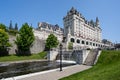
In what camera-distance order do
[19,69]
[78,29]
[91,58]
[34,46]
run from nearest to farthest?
[19,69]
[91,58]
[34,46]
[78,29]

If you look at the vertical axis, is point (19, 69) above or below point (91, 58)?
below

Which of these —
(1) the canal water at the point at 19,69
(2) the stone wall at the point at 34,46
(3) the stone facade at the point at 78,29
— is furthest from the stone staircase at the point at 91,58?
(3) the stone facade at the point at 78,29

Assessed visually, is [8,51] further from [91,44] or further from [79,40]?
[91,44]

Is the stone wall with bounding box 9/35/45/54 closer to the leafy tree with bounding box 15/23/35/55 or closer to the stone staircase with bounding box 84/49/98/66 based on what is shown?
the leafy tree with bounding box 15/23/35/55

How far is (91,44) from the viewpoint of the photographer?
107562mm

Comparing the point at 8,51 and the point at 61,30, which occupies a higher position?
the point at 61,30

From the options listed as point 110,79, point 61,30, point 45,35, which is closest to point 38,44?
point 45,35

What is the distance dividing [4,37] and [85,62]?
28648 mm

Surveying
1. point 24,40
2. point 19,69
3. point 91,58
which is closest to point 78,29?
point 24,40

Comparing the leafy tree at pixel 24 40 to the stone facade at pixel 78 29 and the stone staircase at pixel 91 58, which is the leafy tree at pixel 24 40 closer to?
the stone staircase at pixel 91 58

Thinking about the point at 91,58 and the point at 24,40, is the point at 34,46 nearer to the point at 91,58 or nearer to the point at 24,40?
the point at 24,40

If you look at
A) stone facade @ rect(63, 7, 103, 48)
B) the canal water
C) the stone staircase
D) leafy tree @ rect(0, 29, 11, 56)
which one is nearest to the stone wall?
leafy tree @ rect(0, 29, 11, 56)

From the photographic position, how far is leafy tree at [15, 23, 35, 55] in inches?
1978

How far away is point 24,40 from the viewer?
50469mm
